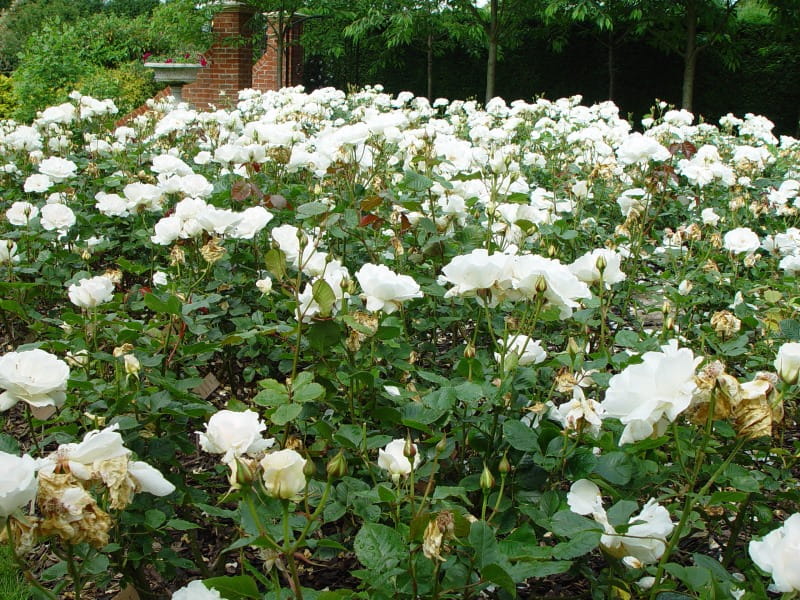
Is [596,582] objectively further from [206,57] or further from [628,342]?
[206,57]

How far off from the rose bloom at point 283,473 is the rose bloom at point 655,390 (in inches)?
16.3

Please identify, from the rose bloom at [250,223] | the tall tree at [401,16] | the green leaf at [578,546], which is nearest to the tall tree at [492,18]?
the tall tree at [401,16]

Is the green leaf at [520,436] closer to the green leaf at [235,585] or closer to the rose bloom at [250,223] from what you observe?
the green leaf at [235,585]

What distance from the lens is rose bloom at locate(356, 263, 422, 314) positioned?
4.20 ft

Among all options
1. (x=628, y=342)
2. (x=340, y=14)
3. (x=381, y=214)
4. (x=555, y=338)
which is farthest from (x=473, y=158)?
(x=340, y=14)

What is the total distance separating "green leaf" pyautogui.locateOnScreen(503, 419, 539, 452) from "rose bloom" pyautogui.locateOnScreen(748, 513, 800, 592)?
41cm

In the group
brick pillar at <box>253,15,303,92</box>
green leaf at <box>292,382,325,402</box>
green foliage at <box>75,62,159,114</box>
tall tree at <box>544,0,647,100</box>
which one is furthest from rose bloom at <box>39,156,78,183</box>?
tall tree at <box>544,0,647,100</box>

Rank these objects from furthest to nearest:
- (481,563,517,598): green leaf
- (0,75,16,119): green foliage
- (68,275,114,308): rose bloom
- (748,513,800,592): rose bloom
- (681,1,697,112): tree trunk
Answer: (0,75,16,119): green foliage, (681,1,697,112): tree trunk, (68,275,114,308): rose bloom, (481,563,517,598): green leaf, (748,513,800,592): rose bloom

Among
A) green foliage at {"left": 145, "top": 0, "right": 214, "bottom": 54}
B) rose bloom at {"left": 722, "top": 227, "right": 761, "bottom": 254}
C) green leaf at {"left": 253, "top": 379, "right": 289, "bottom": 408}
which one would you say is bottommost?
green leaf at {"left": 253, "top": 379, "right": 289, "bottom": 408}

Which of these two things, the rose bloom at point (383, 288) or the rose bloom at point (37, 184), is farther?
the rose bloom at point (37, 184)

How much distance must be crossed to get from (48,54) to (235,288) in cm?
1191

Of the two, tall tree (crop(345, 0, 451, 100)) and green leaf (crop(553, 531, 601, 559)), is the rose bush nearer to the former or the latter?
green leaf (crop(553, 531, 601, 559))

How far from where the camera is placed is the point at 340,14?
12469mm

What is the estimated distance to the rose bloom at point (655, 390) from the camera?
88 cm
